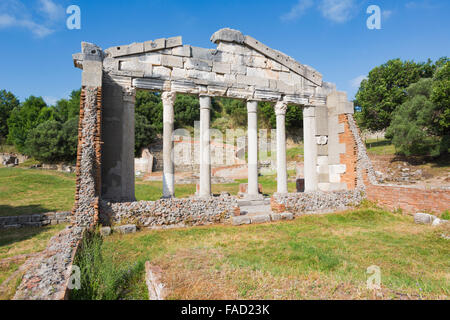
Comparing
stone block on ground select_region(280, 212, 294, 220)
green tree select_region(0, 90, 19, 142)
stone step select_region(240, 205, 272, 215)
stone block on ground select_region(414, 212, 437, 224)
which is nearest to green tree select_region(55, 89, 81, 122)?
green tree select_region(0, 90, 19, 142)

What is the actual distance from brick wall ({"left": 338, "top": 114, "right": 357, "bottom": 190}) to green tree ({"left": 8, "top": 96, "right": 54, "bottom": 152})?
160ft

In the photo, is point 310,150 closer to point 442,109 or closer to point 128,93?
point 128,93

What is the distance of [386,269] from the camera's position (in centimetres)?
509

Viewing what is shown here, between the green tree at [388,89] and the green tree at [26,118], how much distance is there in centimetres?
5153

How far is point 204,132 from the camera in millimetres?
10578

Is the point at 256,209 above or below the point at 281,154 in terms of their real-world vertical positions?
below

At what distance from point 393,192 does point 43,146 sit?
37.6 metres

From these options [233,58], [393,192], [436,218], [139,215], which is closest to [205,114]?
[233,58]

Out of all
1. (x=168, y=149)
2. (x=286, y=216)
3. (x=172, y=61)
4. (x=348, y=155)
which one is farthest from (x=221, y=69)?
(x=348, y=155)

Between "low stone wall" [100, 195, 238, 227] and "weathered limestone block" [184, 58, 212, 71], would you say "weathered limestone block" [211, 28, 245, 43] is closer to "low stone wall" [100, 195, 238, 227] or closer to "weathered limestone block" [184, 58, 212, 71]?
"weathered limestone block" [184, 58, 212, 71]

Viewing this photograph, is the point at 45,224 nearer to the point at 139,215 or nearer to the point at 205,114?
the point at 139,215

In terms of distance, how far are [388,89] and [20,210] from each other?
4144cm

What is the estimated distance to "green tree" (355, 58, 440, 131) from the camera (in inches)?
1312
